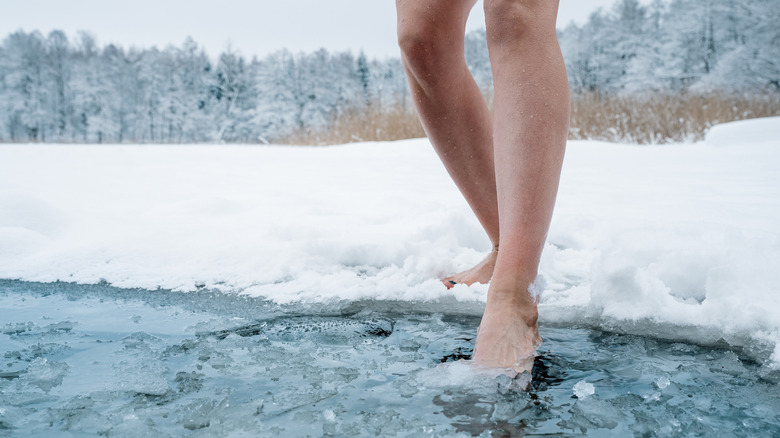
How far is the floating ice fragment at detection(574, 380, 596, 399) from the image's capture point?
0.69 metres

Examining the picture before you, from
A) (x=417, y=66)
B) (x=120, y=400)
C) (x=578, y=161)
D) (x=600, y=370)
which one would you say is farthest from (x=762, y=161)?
(x=120, y=400)

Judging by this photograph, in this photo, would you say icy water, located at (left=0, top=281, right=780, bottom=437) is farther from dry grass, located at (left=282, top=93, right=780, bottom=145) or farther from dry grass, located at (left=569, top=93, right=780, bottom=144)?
dry grass, located at (left=569, top=93, right=780, bottom=144)

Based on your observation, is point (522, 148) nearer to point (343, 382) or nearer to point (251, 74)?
point (343, 382)

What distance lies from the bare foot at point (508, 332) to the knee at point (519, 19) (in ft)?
1.41

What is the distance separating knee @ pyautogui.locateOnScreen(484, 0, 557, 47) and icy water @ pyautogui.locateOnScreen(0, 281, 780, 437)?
1.71 feet

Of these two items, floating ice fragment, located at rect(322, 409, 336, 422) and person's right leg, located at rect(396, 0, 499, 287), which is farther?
person's right leg, located at rect(396, 0, 499, 287)

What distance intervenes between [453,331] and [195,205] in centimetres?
139

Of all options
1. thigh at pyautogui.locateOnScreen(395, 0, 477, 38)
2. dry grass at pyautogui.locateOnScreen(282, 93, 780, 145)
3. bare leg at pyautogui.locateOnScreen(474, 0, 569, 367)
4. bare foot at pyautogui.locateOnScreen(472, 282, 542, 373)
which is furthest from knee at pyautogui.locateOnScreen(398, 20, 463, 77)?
dry grass at pyautogui.locateOnScreen(282, 93, 780, 145)

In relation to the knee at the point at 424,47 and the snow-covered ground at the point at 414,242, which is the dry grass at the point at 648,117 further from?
the knee at the point at 424,47

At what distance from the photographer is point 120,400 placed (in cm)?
68

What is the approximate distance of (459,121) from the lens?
50.5 inches

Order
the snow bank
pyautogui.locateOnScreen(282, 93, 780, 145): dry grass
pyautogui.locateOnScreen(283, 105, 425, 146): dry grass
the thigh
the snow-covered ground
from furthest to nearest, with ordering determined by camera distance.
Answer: pyautogui.locateOnScreen(282, 93, 780, 145): dry grass → pyautogui.locateOnScreen(283, 105, 425, 146): dry grass → the snow bank → the thigh → the snow-covered ground

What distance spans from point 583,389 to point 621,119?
31.4ft

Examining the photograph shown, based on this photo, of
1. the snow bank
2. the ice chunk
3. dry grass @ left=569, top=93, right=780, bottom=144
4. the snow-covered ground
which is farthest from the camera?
dry grass @ left=569, top=93, right=780, bottom=144
